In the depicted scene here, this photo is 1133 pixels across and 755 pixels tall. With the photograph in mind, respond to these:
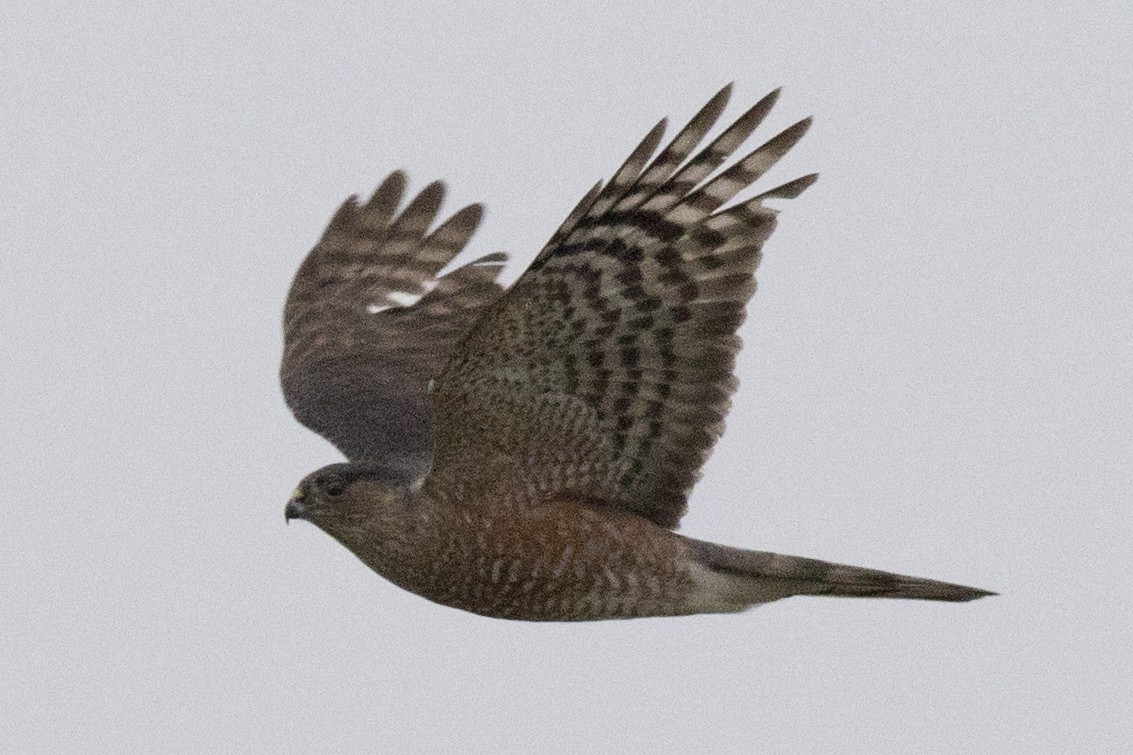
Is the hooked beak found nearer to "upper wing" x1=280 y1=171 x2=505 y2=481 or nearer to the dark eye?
the dark eye

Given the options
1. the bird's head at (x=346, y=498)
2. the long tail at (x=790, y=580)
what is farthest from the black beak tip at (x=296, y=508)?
the long tail at (x=790, y=580)

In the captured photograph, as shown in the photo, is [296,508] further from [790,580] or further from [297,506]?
[790,580]

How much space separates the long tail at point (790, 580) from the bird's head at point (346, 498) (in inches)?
52.4

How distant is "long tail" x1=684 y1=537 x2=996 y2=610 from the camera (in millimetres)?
10914

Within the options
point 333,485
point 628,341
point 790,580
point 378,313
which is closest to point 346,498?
point 333,485

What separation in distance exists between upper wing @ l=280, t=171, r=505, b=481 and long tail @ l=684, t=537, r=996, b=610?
1.71 metres

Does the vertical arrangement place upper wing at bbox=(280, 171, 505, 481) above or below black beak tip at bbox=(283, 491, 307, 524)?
above

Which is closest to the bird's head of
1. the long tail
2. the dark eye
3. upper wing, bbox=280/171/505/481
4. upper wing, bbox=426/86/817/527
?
the dark eye

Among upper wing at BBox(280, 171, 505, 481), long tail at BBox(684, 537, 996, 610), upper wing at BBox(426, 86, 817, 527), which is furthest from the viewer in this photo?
upper wing at BBox(280, 171, 505, 481)

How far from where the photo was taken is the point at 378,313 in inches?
517

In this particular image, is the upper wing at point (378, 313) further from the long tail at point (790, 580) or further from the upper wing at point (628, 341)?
the long tail at point (790, 580)

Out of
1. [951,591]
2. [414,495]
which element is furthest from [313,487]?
[951,591]

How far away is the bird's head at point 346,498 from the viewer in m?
10.9

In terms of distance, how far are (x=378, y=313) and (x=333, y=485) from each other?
2.22 m
